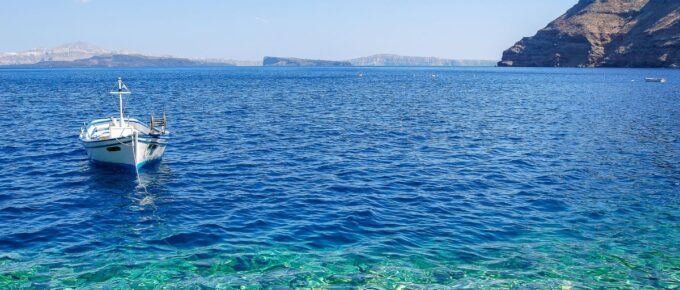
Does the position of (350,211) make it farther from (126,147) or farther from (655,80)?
(655,80)

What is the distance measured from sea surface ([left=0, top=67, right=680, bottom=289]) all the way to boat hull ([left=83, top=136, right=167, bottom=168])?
33.0 inches

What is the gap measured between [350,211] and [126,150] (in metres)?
15.9

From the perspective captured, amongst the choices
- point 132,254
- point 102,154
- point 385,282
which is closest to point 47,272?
point 132,254

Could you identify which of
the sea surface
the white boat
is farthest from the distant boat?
Result: the white boat

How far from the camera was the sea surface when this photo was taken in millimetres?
16453

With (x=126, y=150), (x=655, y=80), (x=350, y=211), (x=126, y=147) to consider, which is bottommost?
(x=350, y=211)

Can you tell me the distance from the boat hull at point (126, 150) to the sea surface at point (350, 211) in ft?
2.75

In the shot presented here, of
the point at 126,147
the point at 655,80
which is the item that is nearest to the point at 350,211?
the point at 126,147

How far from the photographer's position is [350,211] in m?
23.3

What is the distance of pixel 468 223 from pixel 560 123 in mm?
36577

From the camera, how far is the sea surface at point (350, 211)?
16453 millimetres

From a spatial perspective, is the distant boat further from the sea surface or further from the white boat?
the white boat

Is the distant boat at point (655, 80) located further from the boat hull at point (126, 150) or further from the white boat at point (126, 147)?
the boat hull at point (126, 150)

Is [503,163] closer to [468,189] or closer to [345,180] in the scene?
[468,189]
